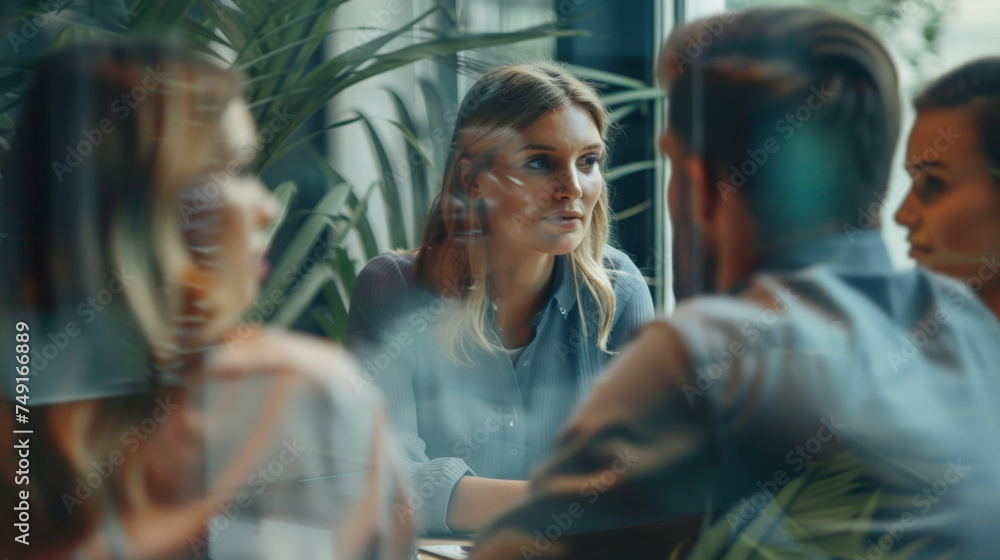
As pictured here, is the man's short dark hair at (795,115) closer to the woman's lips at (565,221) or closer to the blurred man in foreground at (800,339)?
the blurred man in foreground at (800,339)

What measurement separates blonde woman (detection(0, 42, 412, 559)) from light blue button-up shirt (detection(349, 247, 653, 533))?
115mm

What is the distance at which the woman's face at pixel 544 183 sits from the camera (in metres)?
0.93

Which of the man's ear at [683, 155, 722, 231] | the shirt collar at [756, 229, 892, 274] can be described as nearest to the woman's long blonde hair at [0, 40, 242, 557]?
the man's ear at [683, 155, 722, 231]

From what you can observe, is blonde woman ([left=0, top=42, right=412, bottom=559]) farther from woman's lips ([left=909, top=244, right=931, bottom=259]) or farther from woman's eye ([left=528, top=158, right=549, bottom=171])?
woman's lips ([left=909, top=244, right=931, bottom=259])

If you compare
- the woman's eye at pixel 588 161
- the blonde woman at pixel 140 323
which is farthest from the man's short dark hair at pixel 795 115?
the blonde woman at pixel 140 323

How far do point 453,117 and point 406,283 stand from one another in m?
0.22

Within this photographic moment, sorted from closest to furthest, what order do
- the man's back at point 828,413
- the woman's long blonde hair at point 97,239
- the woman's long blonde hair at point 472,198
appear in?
the woman's long blonde hair at point 97,239, the woman's long blonde hair at point 472,198, the man's back at point 828,413

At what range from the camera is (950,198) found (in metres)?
1.09

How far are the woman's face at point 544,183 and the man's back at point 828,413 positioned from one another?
0.21 m

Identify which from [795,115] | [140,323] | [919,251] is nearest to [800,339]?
[919,251]

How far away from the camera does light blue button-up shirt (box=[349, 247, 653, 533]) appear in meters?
0.92

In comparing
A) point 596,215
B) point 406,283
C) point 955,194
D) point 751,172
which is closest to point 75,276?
point 406,283

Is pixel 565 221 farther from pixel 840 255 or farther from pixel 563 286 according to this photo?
pixel 840 255

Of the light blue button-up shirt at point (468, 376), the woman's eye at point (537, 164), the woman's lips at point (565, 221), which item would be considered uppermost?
the woman's eye at point (537, 164)
